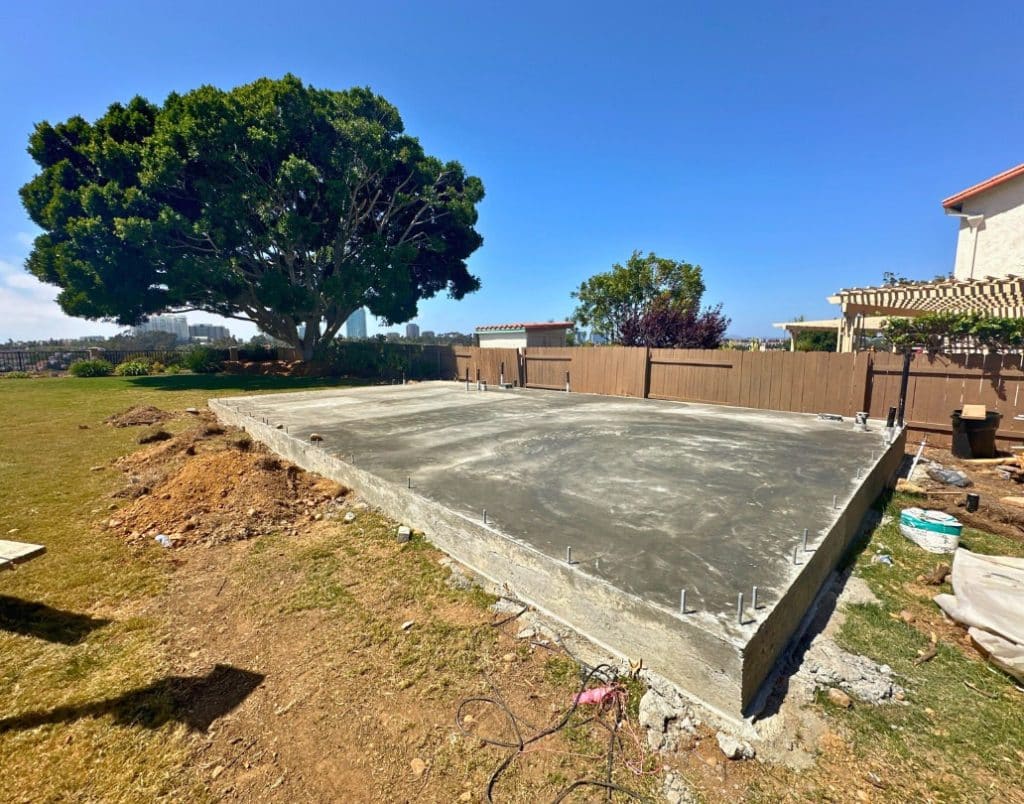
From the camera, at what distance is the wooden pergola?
7469 millimetres

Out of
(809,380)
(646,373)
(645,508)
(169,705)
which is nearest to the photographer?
(169,705)

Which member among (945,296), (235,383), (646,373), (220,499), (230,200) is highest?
(230,200)

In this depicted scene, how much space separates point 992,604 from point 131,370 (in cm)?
2642

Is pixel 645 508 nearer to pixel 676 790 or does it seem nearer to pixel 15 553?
pixel 676 790

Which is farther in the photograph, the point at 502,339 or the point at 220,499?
the point at 502,339

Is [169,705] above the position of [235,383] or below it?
below

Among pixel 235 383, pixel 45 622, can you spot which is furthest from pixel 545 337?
pixel 45 622

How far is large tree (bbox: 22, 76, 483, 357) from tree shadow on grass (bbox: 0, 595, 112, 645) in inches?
620

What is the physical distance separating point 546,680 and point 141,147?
22025 mm

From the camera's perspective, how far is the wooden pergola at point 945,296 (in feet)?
24.5

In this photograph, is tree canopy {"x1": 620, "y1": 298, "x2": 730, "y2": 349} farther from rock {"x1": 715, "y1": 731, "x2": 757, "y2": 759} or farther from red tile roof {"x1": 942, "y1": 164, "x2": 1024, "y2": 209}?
rock {"x1": 715, "y1": 731, "x2": 757, "y2": 759}

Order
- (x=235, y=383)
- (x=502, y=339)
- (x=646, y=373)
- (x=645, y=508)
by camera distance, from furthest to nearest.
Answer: (x=502, y=339) < (x=235, y=383) < (x=646, y=373) < (x=645, y=508)

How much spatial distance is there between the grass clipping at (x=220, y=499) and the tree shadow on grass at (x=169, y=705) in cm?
209

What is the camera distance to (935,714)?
2.21 meters
